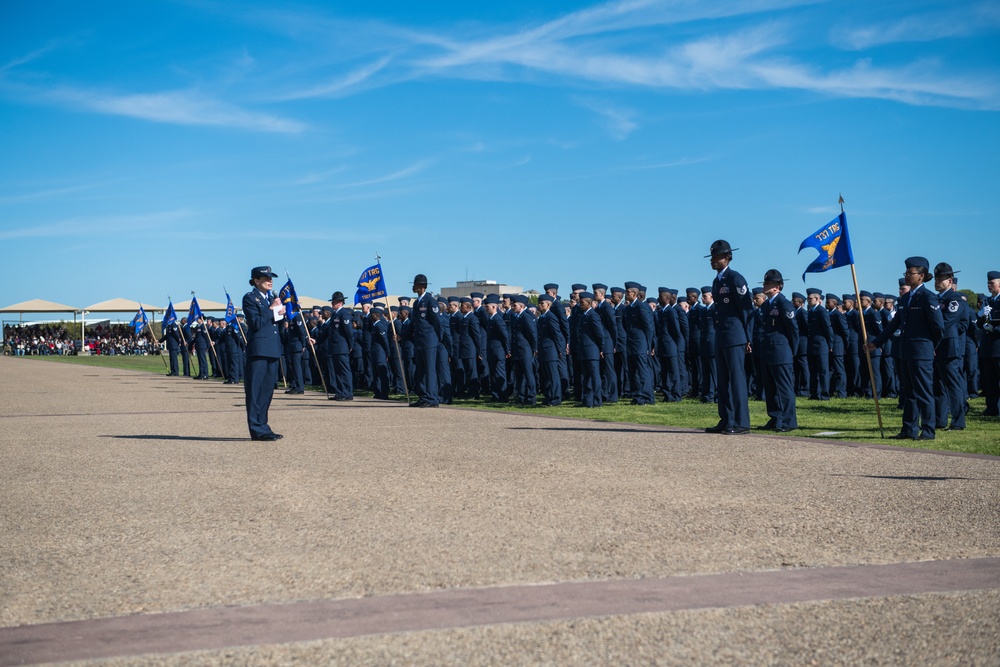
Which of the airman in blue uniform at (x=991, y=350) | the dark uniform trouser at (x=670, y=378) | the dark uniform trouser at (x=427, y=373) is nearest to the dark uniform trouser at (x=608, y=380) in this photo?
the dark uniform trouser at (x=670, y=378)

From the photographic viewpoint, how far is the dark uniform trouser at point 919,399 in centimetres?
1177

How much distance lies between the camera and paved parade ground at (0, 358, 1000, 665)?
4105mm

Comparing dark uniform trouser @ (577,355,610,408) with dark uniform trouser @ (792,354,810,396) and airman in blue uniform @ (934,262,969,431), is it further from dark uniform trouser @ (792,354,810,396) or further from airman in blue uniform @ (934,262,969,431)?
airman in blue uniform @ (934,262,969,431)

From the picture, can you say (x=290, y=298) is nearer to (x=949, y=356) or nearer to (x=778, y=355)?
(x=778, y=355)

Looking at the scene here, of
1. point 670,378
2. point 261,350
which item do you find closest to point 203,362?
point 670,378

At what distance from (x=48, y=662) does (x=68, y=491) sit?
467cm

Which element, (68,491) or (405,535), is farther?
(68,491)

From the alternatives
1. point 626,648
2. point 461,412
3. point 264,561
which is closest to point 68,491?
point 264,561

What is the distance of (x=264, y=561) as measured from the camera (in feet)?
18.3

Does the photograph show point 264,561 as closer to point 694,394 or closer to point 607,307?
point 607,307

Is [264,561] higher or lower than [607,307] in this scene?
lower

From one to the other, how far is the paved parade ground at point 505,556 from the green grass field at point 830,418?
1.47m

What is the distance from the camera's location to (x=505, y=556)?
5578mm

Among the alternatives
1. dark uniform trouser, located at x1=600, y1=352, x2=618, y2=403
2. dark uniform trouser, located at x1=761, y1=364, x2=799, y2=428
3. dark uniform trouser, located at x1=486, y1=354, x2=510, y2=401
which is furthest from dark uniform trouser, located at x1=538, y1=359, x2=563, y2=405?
dark uniform trouser, located at x1=761, y1=364, x2=799, y2=428
